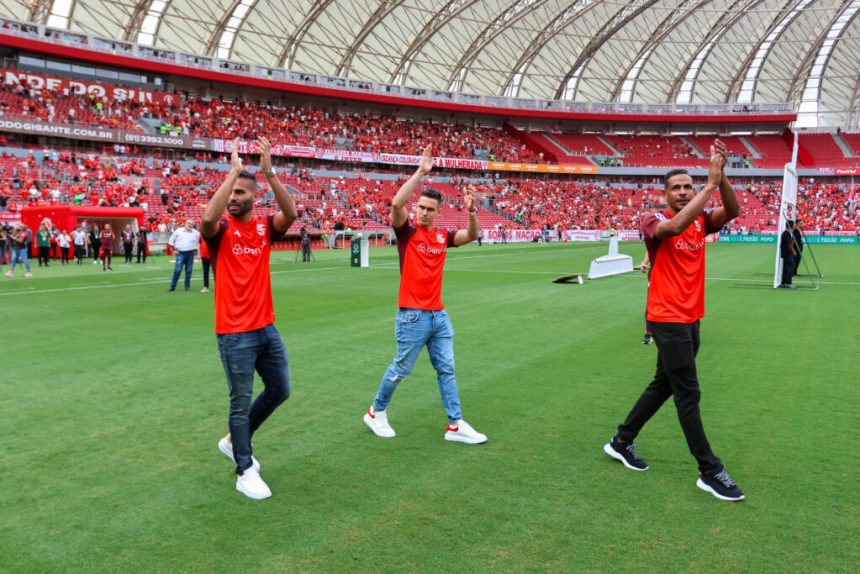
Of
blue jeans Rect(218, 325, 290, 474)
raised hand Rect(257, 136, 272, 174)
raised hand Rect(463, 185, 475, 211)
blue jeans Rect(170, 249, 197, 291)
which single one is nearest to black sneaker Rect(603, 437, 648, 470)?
raised hand Rect(463, 185, 475, 211)

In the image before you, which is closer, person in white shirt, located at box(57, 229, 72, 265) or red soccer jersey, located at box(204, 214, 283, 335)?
red soccer jersey, located at box(204, 214, 283, 335)

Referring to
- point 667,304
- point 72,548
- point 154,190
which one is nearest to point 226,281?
point 72,548

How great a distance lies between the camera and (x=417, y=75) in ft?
207

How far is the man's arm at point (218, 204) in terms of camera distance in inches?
154

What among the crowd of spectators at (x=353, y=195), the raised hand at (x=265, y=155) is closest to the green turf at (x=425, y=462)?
the raised hand at (x=265, y=155)

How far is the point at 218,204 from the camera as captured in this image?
3.91 meters

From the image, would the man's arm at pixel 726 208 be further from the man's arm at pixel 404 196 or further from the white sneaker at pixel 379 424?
the white sneaker at pixel 379 424

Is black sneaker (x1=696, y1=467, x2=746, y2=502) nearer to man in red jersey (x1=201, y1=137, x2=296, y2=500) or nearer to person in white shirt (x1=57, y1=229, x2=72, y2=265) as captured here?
man in red jersey (x1=201, y1=137, x2=296, y2=500)

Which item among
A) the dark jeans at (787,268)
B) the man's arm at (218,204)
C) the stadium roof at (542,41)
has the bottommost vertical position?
the dark jeans at (787,268)

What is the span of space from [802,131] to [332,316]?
81660 millimetres

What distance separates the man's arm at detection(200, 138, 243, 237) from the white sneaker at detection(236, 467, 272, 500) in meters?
1.63

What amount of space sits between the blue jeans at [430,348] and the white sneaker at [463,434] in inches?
2.3

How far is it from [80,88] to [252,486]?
51.2 m

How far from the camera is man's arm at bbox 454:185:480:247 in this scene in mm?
5418
